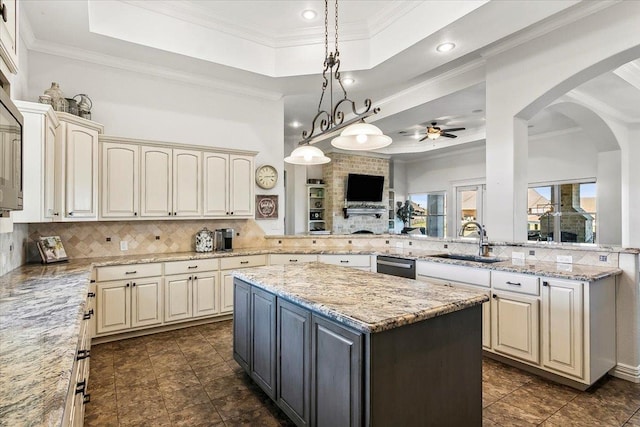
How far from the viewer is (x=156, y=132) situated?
4.38 m

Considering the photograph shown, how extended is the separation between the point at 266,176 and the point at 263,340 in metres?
3.15

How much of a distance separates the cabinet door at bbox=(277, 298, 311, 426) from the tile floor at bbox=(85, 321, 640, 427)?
11.1 inches

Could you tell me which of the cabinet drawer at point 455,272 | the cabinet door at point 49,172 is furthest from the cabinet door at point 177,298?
the cabinet drawer at point 455,272

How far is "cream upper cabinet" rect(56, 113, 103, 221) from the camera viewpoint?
127 inches

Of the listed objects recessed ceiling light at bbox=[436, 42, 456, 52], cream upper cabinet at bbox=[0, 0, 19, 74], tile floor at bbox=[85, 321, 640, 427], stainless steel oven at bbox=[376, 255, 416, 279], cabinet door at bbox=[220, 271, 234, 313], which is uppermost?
recessed ceiling light at bbox=[436, 42, 456, 52]

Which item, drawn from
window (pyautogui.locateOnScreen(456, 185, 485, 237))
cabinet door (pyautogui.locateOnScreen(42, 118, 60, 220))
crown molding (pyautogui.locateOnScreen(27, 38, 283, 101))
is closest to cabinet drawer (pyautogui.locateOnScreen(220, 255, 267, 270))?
cabinet door (pyautogui.locateOnScreen(42, 118, 60, 220))

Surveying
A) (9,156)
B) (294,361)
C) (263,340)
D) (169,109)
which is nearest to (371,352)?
(294,361)

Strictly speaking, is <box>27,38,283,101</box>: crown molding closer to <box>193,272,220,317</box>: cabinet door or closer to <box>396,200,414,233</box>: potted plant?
<box>193,272,220,317</box>: cabinet door

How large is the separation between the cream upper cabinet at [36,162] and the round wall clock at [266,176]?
267cm

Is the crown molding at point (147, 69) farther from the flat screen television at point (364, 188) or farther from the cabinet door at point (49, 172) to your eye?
the flat screen television at point (364, 188)

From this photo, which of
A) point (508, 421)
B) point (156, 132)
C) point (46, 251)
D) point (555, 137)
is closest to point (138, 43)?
point (156, 132)

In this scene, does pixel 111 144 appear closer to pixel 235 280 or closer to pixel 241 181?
pixel 241 181

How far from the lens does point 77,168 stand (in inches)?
133

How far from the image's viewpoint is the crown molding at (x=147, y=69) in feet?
12.2
